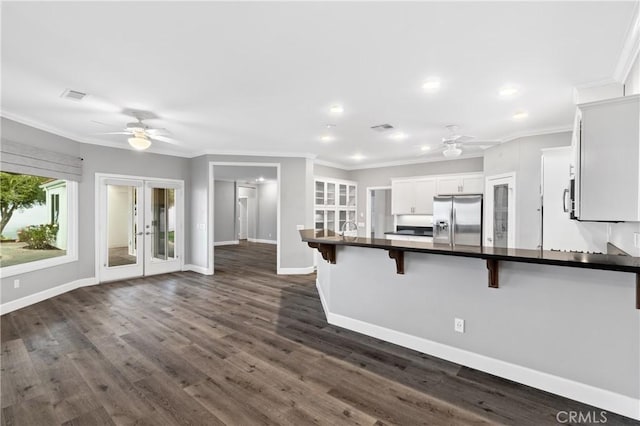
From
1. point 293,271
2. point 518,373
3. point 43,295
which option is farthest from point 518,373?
point 43,295

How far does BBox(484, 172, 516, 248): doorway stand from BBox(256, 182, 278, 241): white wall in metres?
8.27

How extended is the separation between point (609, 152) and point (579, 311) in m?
1.19

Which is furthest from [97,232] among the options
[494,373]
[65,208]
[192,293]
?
[494,373]

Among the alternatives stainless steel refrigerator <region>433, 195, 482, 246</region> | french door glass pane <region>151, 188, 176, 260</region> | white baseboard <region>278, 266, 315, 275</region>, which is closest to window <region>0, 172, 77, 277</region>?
french door glass pane <region>151, 188, 176, 260</region>

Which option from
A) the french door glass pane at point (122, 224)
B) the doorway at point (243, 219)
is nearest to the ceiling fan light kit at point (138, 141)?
the french door glass pane at point (122, 224)

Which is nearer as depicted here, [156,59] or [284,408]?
[284,408]

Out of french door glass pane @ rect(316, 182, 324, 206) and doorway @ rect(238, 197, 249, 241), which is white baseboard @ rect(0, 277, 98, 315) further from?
doorway @ rect(238, 197, 249, 241)

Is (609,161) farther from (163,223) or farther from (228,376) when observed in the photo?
(163,223)

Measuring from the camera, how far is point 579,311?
7.46ft

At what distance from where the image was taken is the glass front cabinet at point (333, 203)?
308 inches

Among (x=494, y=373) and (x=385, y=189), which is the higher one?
(x=385, y=189)

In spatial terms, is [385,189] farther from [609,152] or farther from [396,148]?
[609,152]

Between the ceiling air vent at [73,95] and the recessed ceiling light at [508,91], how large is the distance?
4508 mm

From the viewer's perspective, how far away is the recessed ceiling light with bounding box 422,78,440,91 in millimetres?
2996
